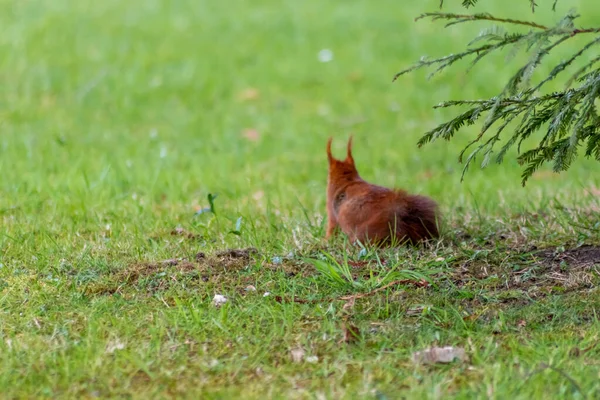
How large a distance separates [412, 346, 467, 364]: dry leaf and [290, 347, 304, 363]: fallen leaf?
385mm

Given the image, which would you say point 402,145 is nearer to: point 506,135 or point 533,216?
point 506,135

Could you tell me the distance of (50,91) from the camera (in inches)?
362

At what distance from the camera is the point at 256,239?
445cm

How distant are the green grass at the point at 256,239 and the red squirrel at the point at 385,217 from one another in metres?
0.11

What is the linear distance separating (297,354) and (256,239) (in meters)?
1.40

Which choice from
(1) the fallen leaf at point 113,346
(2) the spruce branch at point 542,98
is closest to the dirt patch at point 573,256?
(2) the spruce branch at point 542,98

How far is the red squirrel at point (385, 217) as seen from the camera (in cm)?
432

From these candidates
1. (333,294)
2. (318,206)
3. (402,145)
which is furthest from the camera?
(402,145)

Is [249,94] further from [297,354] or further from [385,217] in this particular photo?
[297,354]

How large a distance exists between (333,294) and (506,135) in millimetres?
4645

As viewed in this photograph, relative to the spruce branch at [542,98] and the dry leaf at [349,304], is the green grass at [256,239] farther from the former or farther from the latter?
the spruce branch at [542,98]

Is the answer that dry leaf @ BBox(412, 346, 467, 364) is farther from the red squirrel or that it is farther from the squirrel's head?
the squirrel's head

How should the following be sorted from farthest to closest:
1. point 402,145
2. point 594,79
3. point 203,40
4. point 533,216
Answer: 1. point 203,40
2. point 402,145
3. point 533,216
4. point 594,79

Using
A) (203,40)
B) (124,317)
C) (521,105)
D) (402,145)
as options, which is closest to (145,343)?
(124,317)
